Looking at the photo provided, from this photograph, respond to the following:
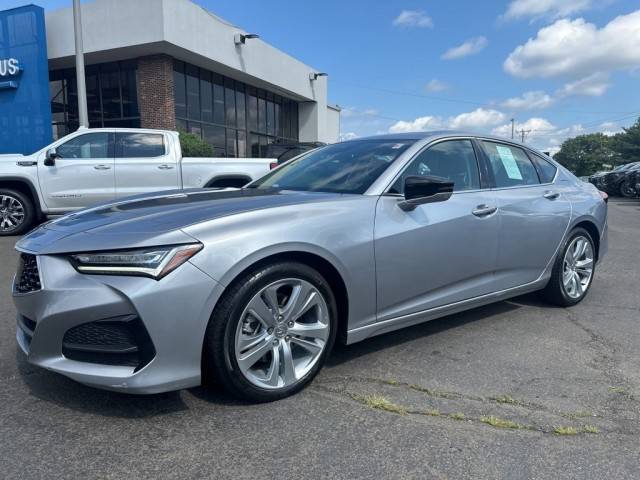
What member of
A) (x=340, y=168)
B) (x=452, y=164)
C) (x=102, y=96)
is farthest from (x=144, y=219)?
(x=102, y=96)

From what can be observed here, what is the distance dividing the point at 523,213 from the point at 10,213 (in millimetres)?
8109

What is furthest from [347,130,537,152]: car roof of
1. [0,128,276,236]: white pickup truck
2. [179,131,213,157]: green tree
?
[179,131,213,157]: green tree

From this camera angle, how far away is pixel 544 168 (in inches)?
182

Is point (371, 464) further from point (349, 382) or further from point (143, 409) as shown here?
point (143, 409)

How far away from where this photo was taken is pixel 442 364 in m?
3.34

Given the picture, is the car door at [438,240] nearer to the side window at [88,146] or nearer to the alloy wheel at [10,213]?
the side window at [88,146]

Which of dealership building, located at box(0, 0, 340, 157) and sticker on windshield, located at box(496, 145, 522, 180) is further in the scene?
dealership building, located at box(0, 0, 340, 157)

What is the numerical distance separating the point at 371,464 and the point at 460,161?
242 cm

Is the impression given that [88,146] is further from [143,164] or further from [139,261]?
[139,261]

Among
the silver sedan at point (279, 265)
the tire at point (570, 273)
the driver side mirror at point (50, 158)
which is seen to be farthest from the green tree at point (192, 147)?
the tire at point (570, 273)

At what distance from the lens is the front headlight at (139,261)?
2.38 m

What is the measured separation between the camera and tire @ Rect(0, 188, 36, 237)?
8.48 metres

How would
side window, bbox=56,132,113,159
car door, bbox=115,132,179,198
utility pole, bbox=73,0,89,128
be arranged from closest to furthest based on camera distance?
side window, bbox=56,132,113,159 → car door, bbox=115,132,179,198 → utility pole, bbox=73,0,89,128

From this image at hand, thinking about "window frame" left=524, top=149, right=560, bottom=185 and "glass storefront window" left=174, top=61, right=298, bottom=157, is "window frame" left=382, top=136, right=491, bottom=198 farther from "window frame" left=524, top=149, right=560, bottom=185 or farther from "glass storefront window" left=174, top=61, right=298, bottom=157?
"glass storefront window" left=174, top=61, right=298, bottom=157
